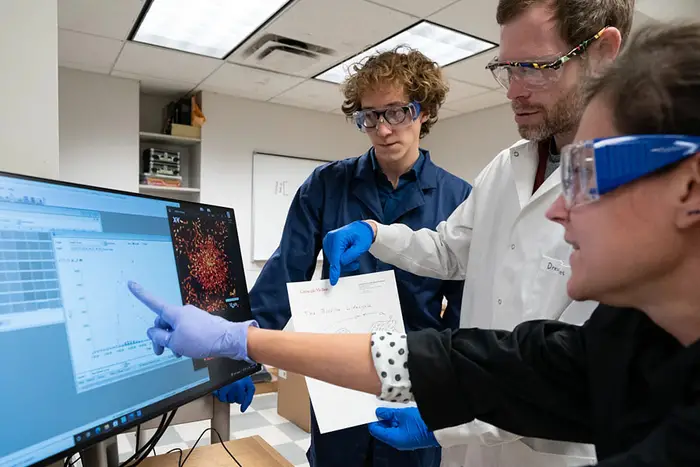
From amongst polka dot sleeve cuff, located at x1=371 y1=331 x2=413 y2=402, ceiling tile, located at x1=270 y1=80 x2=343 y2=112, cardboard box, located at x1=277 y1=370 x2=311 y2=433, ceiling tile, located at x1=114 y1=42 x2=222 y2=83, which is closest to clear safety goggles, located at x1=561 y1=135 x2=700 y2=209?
polka dot sleeve cuff, located at x1=371 y1=331 x2=413 y2=402

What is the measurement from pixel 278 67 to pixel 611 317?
351 cm

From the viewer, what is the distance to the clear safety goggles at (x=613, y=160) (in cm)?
49

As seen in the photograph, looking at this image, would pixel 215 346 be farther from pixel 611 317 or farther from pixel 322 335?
pixel 611 317

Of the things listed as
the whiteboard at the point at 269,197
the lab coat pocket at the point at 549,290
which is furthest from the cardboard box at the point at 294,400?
the lab coat pocket at the point at 549,290

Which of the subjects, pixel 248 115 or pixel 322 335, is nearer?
pixel 322 335

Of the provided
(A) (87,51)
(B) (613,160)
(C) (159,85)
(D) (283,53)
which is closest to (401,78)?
(B) (613,160)

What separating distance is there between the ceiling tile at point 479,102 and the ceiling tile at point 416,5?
5.75 ft

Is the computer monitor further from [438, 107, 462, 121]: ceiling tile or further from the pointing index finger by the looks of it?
[438, 107, 462, 121]: ceiling tile

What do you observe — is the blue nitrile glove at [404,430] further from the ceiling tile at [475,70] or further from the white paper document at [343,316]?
the ceiling tile at [475,70]

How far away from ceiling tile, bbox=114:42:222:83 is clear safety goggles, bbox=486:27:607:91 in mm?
2975

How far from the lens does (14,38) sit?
3.24 ft

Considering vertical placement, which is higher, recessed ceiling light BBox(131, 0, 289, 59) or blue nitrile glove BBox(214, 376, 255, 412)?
recessed ceiling light BBox(131, 0, 289, 59)

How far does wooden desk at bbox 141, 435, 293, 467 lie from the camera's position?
0.99m

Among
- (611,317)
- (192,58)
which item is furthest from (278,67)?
(611,317)
